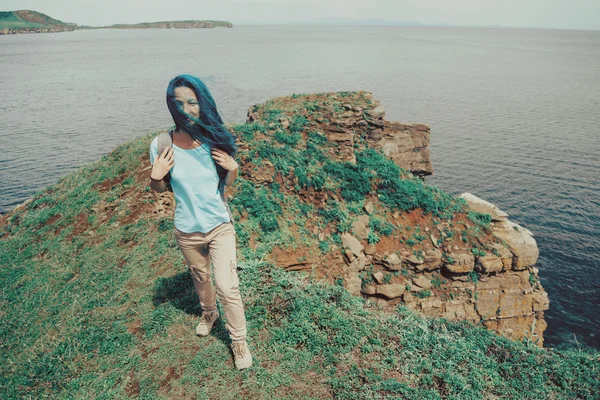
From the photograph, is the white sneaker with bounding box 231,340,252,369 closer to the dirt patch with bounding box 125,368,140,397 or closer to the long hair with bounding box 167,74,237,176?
the dirt patch with bounding box 125,368,140,397

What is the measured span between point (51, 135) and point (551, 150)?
46.2 meters

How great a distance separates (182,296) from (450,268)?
938cm

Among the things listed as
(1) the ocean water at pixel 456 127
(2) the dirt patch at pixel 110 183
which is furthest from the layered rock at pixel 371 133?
(1) the ocean water at pixel 456 127

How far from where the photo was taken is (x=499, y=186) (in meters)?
25.5

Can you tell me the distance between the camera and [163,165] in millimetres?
3924

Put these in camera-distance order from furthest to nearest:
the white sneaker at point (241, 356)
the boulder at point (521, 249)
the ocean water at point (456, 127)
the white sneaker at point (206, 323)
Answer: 1. the ocean water at point (456, 127)
2. the boulder at point (521, 249)
3. the white sneaker at point (206, 323)
4. the white sneaker at point (241, 356)

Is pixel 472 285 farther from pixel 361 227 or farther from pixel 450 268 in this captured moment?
pixel 361 227

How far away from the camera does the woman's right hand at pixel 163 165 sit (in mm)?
3869

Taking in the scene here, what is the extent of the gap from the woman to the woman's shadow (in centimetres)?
98

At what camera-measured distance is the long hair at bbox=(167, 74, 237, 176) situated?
387cm

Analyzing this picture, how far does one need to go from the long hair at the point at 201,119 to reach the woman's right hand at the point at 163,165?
35 cm

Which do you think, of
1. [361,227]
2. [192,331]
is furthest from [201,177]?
[361,227]

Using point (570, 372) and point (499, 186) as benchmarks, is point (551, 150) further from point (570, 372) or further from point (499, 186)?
point (570, 372)

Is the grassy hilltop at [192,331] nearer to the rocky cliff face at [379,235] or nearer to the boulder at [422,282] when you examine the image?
the rocky cliff face at [379,235]
